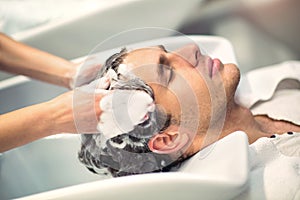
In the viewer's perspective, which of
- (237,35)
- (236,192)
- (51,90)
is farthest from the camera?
(237,35)

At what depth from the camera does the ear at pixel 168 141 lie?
828mm

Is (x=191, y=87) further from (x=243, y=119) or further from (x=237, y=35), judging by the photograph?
(x=237, y=35)

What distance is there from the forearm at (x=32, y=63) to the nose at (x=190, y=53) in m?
0.29

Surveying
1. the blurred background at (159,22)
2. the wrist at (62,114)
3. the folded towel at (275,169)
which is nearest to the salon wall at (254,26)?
the blurred background at (159,22)

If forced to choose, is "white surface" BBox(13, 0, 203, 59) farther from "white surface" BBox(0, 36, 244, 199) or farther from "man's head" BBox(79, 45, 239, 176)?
"man's head" BBox(79, 45, 239, 176)

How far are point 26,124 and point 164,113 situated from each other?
25 cm

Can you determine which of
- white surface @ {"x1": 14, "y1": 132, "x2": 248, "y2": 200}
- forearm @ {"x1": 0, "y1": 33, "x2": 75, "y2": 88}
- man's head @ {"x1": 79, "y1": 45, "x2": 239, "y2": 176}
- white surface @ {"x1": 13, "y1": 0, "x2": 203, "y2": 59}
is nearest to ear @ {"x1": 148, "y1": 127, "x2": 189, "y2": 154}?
man's head @ {"x1": 79, "y1": 45, "x2": 239, "y2": 176}

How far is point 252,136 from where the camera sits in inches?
38.2

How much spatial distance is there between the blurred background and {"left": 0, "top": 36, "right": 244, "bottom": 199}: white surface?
113mm

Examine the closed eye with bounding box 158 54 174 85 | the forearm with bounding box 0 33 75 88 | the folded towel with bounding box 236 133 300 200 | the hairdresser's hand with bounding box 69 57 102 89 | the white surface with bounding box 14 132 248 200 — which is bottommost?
the folded towel with bounding box 236 133 300 200

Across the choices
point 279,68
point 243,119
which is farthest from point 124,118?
point 279,68

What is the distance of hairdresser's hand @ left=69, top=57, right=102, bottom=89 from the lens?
0.95 m

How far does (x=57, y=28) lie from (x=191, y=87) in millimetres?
471

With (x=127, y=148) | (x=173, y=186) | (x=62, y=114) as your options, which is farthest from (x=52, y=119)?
(x=173, y=186)
